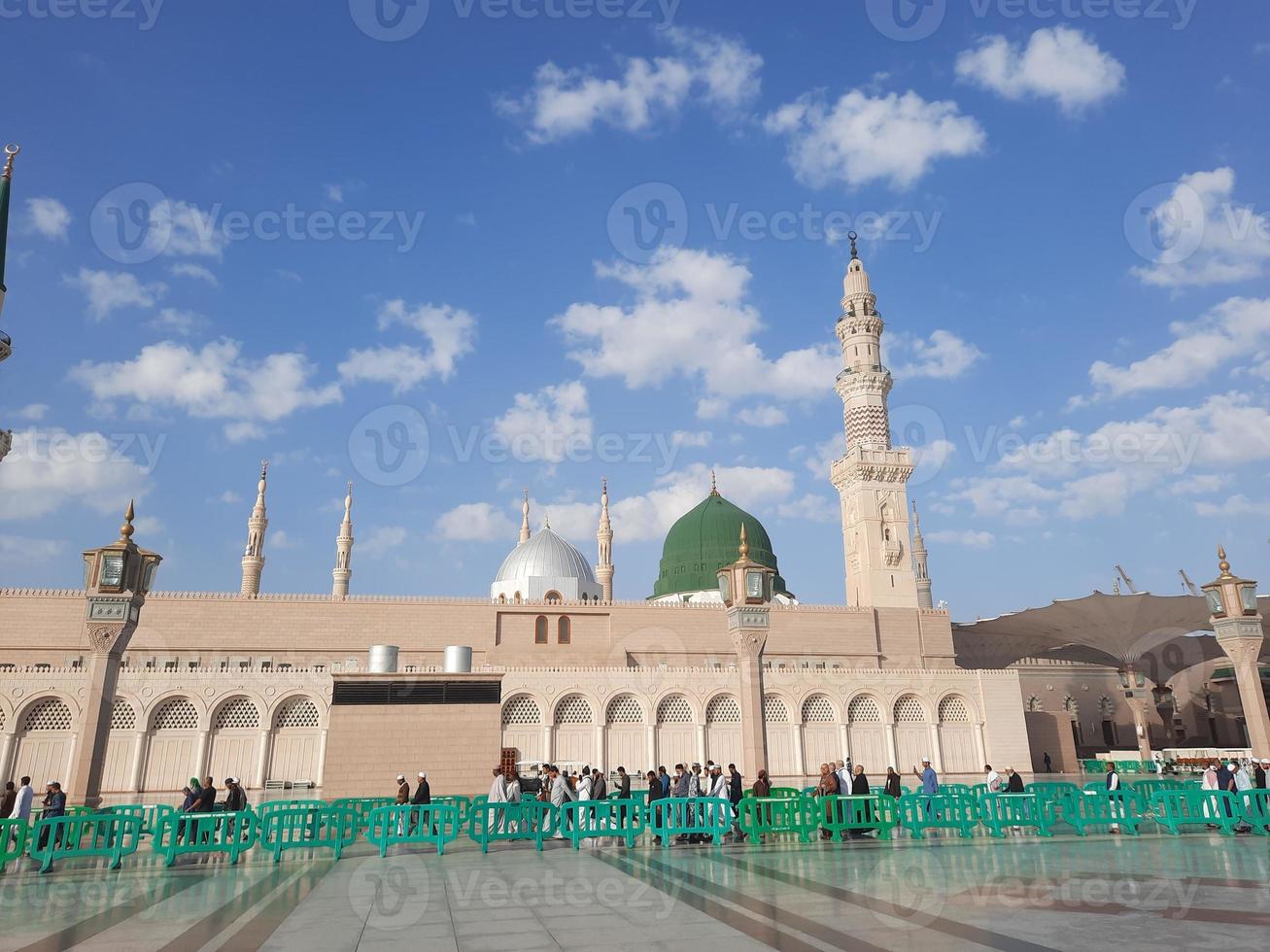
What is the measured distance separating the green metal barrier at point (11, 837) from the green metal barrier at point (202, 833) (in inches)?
51.3

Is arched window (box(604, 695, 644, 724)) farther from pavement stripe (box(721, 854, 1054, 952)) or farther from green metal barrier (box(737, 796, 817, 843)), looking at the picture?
pavement stripe (box(721, 854, 1054, 952))

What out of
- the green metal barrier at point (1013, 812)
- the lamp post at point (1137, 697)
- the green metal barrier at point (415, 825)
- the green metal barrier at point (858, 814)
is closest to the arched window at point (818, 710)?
the lamp post at point (1137, 697)

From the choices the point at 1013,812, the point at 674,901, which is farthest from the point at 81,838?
the point at 1013,812

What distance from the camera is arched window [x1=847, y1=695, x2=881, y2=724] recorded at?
34562 millimetres

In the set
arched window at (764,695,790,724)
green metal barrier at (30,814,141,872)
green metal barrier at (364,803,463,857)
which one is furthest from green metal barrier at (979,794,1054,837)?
arched window at (764,695,790,724)

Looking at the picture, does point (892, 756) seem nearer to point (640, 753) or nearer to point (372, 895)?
point (640, 753)

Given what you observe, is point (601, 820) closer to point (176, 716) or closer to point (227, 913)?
Result: point (227, 913)

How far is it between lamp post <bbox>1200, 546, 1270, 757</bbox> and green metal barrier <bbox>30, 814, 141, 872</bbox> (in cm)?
2228

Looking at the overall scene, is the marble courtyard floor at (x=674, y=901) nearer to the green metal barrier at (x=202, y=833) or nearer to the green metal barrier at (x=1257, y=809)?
the green metal barrier at (x=202, y=833)

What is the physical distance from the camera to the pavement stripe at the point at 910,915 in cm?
535

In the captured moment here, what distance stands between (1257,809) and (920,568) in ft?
153

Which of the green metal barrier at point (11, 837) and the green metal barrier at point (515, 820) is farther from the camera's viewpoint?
the green metal barrier at point (515, 820)

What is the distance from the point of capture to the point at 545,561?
4997 centimetres

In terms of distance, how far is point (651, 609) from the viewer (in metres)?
38.1
